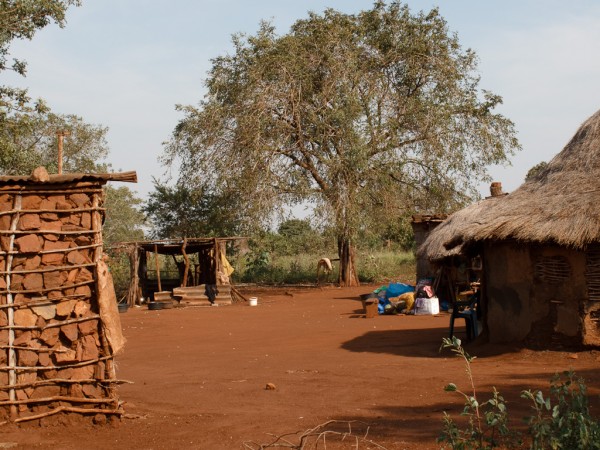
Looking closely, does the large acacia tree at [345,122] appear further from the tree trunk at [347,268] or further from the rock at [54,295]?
the rock at [54,295]

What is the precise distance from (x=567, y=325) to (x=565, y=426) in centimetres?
736

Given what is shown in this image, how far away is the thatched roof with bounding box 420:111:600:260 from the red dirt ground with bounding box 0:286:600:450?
1650 mm

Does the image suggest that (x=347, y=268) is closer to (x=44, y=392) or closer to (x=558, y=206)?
(x=558, y=206)

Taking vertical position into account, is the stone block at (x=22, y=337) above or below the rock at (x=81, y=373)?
above

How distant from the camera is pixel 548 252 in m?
11.3

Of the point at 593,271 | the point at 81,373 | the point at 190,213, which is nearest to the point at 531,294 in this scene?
the point at 593,271

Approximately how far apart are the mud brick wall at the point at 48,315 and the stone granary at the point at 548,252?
5.96m

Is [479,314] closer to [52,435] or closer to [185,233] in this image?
[52,435]

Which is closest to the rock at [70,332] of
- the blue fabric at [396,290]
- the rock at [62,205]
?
the rock at [62,205]

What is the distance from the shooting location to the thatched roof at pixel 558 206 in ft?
34.9

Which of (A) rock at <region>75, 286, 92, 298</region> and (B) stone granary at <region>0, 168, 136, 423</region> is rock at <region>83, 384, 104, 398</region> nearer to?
(B) stone granary at <region>0, 168, 136, 423</region>

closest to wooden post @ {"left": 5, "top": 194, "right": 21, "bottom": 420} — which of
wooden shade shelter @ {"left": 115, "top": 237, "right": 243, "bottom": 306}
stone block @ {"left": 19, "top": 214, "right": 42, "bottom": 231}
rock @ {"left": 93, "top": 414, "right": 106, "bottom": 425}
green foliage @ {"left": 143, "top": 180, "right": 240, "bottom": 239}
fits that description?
stone block @ {"left": 19, "top": 214, "right": 42, "bottom": 231}

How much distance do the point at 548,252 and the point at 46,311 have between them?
691 cm

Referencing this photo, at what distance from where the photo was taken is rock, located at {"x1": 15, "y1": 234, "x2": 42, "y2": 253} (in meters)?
7.62
